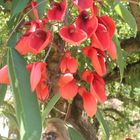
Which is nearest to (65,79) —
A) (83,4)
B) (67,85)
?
(67,85)

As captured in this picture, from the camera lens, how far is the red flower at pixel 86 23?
592 millimetres

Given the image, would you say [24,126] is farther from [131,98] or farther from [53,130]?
[131,98]

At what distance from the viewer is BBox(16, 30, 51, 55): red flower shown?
58cm

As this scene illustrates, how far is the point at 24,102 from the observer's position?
60 centimetres

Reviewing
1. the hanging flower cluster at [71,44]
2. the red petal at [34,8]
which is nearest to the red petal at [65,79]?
the hanging flower cluster at [71,44]

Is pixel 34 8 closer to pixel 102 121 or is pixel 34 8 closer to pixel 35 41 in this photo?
pixel 35 41

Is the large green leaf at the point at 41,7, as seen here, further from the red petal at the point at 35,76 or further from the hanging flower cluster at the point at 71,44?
the red petal at the point at 35,76

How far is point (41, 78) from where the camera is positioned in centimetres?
60

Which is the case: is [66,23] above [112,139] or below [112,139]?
above

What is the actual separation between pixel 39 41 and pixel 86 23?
0.07 metres

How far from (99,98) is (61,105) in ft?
3.09

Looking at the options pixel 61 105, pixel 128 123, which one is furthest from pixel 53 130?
pixel 128 123

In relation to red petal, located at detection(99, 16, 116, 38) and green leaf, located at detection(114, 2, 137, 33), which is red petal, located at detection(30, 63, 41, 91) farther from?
green leaf, located at detection(114, 2, 137, 33)

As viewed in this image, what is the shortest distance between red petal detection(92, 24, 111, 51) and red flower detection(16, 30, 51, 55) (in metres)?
0.07
